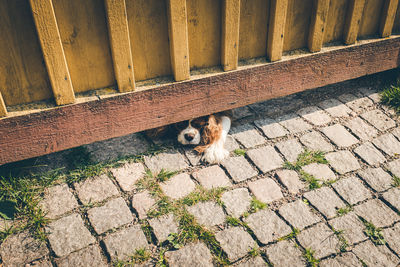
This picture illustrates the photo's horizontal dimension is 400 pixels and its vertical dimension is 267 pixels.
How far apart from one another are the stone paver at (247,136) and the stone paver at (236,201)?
0.59 m

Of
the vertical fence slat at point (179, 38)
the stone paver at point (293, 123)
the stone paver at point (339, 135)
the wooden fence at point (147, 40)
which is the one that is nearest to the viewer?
the wooden fence at point (147, 40)

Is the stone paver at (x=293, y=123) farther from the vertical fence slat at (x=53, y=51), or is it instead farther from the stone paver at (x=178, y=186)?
the vertical fence slat at (x=53, y=51)

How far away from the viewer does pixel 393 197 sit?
8.79ft

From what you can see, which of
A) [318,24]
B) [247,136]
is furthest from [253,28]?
[247,136]

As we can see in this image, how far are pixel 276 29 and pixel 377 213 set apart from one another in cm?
165

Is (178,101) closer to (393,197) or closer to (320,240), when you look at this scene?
(320,240)

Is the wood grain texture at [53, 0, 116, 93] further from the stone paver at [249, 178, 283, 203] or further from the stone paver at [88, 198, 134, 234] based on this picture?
the stone paver at [249, 178, 283, 203]

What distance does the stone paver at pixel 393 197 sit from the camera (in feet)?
8.61

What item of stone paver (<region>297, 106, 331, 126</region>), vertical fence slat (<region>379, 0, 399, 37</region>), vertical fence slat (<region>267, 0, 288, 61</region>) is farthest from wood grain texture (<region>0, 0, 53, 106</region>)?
vertical fence slat (<region>379, 0, 399, 37</region>)

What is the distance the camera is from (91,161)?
2984 millimetres

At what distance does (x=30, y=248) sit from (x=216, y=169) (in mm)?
1494

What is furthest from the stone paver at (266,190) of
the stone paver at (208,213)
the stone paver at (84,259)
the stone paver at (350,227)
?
the stone paver at (84,259)

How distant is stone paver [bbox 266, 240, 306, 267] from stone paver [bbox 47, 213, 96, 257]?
3.97ft

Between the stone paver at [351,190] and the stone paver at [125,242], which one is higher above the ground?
the stone paver at [125,242]
